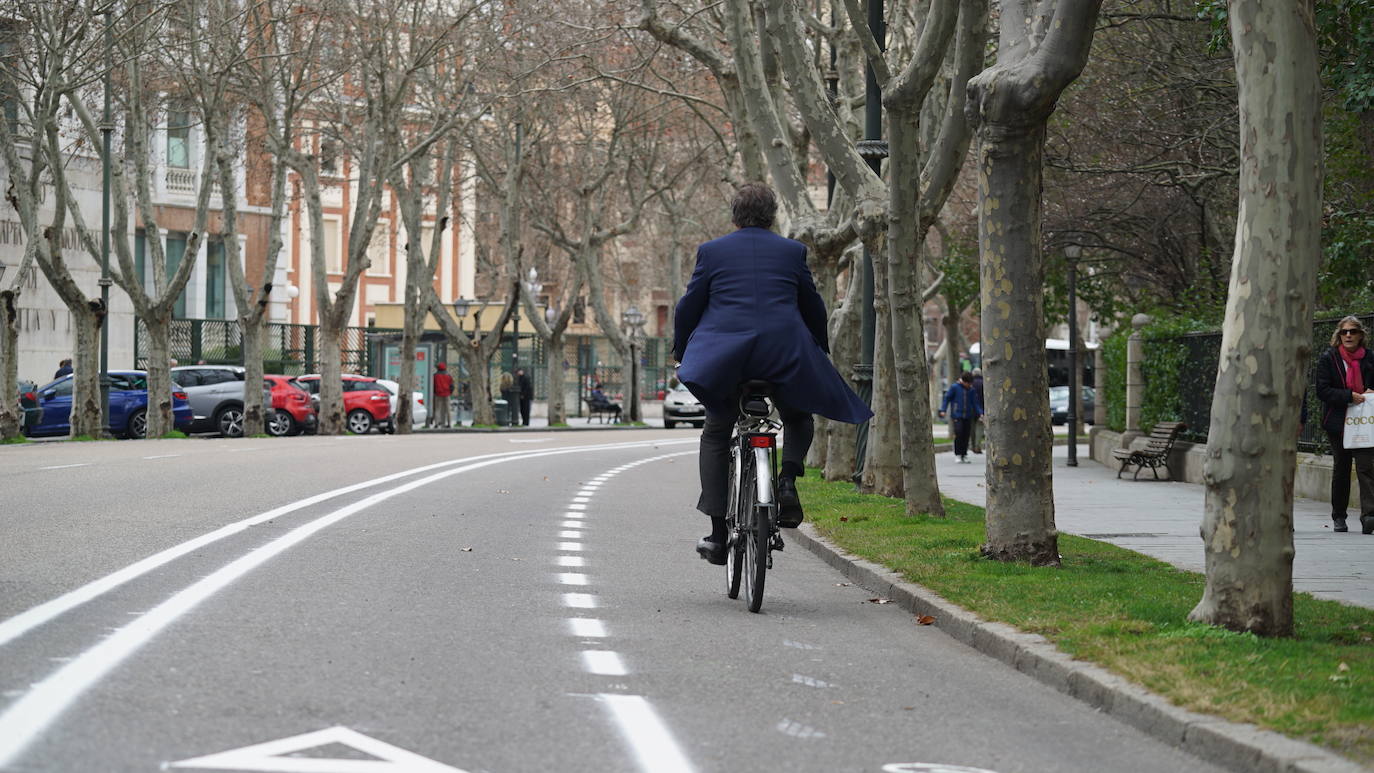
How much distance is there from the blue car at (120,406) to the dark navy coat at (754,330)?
2858 cm

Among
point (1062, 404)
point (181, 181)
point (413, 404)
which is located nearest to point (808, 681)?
point (413, 404)

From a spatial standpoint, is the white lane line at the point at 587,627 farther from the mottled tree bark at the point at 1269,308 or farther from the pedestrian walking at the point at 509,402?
the pedestrian walking at the point at 509,402

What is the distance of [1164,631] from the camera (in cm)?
794

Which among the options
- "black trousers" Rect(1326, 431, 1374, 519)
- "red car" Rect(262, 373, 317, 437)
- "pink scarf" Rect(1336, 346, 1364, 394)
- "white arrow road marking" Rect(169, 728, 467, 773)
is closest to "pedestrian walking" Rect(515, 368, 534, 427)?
"red car" Rect(262, 373, 317, 437)

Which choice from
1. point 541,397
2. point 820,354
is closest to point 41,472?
point 820,354

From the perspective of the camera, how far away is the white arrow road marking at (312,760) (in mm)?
5070

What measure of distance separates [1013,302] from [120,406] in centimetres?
2984

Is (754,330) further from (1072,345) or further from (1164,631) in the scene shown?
(1072,345)

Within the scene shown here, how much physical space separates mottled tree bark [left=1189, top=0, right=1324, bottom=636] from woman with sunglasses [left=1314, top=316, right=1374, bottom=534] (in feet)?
24.9

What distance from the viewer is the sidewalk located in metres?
11.2

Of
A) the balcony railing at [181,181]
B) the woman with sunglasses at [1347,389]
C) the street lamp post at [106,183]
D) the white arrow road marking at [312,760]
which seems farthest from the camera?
the balcony railing at [181,181]

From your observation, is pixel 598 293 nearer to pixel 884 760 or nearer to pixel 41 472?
pixel 41 472

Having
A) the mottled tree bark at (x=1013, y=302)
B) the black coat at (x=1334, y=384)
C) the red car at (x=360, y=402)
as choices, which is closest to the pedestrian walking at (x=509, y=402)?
the red car at (x=360, y=402)

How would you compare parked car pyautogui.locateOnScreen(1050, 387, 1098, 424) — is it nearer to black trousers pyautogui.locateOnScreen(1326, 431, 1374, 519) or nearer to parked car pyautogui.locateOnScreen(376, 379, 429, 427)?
parked car pyautogui.locateOnScreen(376, 379, 429, 427)
